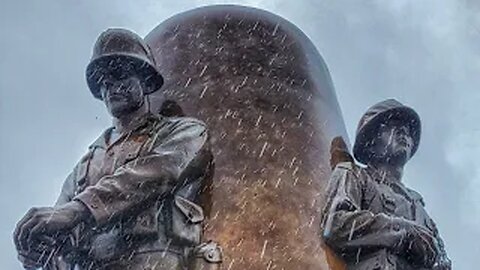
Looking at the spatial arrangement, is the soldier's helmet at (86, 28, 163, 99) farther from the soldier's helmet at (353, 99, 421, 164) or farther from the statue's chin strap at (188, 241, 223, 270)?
the soldier's helmet at (353, 99, 421, 164)

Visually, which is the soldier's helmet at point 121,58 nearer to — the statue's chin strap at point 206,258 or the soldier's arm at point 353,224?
the statue's chin strap at point 206,258

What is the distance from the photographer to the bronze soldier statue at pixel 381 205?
866cm

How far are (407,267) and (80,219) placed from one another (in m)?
2.33

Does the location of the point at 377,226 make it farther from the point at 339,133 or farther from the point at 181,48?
the point at 181,48

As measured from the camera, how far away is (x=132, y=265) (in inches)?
324

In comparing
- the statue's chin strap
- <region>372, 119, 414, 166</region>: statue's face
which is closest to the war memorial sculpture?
the statue's chin strap

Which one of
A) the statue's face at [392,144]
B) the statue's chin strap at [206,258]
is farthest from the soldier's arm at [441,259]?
the statue's chin strap at [206,258]

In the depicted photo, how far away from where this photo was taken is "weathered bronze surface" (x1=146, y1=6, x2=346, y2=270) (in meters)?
8.94

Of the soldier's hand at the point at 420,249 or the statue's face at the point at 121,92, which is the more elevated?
the soldier's hand at the point at 420,249

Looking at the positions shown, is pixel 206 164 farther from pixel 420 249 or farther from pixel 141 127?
pixel 420 249

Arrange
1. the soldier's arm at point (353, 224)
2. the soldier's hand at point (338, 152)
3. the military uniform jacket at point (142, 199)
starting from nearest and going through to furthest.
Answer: the military uniform jacket at point (142, 199) → the soldier's arm at point (353, 224) → the soldier's hand at point (338, 152)

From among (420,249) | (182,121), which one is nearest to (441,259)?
(420,249)

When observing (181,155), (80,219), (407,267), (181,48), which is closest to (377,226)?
(407,267)

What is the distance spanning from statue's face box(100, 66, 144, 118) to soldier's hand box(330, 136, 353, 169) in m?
1.79
